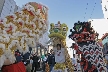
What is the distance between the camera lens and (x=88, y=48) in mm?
4547

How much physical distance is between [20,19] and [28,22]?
0.30 feet

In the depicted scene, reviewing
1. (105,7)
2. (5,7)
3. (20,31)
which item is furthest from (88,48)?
(105,7)

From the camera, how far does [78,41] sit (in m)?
4.80

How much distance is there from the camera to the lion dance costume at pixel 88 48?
174 inches

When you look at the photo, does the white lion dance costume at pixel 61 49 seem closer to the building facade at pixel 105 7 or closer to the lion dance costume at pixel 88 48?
the lion dance costume at pixel 88 48

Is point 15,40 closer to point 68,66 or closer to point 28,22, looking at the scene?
point 28,22

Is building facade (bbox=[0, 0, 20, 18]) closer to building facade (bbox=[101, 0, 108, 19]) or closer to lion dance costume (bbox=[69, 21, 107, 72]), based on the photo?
building facade (bbox=[101, 0, 108, 19])

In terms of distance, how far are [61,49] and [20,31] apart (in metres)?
3.68

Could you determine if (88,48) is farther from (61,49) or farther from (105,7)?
(105,7)

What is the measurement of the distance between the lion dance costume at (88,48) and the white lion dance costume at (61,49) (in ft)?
2.11

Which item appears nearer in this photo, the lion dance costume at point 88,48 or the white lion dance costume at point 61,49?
the lion dance costume at point 88,48

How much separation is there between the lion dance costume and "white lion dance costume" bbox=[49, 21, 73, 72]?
64 cm

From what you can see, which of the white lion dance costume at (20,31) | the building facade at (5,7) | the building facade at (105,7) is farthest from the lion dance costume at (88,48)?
the building facade at (105,7)

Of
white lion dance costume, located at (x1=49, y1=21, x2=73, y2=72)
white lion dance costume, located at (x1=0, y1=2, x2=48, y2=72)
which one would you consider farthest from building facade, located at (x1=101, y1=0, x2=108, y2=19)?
white lion dance costume, located at (x1=0, y1=2, x2=48, y2=72)
